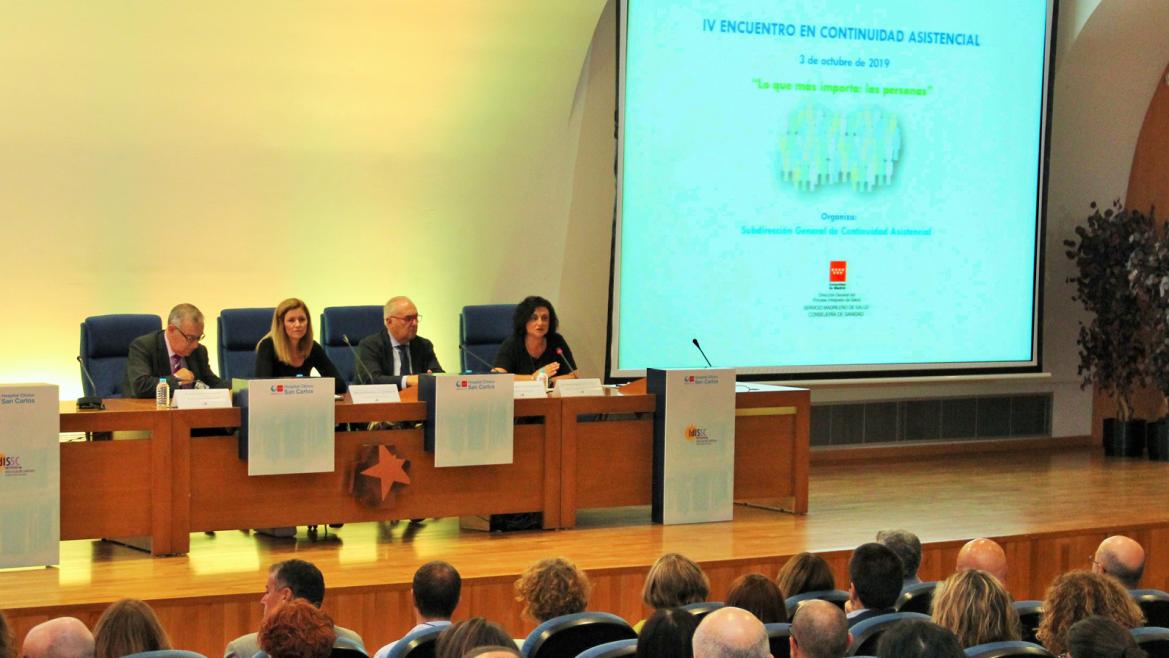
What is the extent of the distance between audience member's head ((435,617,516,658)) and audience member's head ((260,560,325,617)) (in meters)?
0.64

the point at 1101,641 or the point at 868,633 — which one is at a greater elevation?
the point at 1101,641

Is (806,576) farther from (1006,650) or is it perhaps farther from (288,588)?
(288,588)

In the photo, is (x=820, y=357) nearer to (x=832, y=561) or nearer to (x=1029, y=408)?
(x=1029, y=408)

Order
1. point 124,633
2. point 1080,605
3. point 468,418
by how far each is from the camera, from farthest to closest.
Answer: point 468,418
point 1080,605
point 124,633

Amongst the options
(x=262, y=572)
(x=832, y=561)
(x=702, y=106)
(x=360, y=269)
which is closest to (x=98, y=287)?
(x=360, y=269)

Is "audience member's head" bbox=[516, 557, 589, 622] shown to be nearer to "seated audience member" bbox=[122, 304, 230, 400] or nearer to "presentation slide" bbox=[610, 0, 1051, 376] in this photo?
"seated audience member" bbox=[122, 304, 230, 400]

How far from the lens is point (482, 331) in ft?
25.8

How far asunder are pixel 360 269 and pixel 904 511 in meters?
3.26

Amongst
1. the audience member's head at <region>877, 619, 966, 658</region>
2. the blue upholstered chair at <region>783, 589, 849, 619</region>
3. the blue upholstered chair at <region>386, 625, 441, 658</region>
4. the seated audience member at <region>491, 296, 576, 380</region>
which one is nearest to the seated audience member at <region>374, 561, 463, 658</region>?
the blue upholstered chair at <region>386, 625, 441, 658</region>

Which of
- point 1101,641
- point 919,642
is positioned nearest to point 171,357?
point 919,642

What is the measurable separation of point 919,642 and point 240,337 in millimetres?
5112

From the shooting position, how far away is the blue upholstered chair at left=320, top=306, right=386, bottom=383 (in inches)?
298

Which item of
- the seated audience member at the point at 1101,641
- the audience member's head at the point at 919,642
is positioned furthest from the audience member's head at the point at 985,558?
the audience member's head at the point at 919,642

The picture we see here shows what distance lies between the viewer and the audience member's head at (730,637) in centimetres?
279
